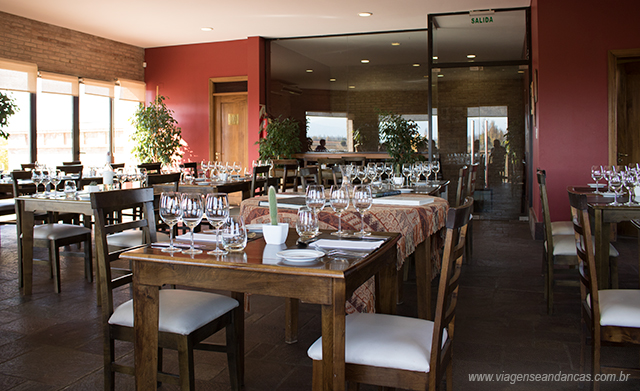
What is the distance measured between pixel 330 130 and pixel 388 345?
26.3ft

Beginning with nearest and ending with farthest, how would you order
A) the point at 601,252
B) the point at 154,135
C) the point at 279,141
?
the point at 601,252 → the point at 279,141 → the point at 154,135

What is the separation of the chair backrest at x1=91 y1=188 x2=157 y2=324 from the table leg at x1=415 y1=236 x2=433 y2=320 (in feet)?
4.92

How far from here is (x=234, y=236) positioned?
1.73 meters

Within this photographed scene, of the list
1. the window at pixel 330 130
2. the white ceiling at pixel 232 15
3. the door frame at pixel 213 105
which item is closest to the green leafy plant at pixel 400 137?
the window at pixel 330 130

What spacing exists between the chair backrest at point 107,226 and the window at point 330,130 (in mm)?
7044

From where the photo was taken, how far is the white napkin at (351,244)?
1786mm

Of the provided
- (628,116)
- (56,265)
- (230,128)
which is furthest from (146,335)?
(230,128)

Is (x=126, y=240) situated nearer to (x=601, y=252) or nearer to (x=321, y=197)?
(x=321, y=197)

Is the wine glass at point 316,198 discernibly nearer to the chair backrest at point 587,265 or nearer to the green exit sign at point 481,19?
the chair backrest at point 587,265

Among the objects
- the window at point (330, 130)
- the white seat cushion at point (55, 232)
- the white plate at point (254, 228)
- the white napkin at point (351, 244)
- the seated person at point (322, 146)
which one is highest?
the window at point (330, 130)

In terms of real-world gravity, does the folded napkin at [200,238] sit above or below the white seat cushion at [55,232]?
above

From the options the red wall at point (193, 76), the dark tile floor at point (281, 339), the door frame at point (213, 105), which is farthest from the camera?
the door frame at point (213, 105)

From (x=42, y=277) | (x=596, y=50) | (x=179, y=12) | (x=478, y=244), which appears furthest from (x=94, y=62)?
(x=596, y=50)

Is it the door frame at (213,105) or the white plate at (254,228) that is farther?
the door frame at (213,105)
